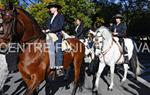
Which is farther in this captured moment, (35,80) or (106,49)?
(106,49)

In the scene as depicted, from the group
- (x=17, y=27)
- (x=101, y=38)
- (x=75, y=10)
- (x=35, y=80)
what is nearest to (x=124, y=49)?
(x=101, y=38)

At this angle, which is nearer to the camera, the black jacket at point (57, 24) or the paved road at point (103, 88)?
the black jacket at point (57, 24)

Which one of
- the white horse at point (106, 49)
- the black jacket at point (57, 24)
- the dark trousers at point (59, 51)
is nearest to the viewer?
the black jacket at point (57, 24)

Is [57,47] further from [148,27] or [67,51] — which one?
[148,27]

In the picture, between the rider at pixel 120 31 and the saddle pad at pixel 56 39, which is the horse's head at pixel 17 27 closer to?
the saddle pad at pixel 56 39

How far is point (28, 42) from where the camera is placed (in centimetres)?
948

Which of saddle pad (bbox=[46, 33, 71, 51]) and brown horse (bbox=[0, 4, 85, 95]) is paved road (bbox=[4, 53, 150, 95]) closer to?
saddle pad (bbox=[46, 33, 71, 51])

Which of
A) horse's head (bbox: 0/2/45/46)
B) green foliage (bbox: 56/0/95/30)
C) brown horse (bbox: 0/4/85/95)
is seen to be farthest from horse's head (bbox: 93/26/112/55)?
green foliage (bbox: 56/0/95/30)

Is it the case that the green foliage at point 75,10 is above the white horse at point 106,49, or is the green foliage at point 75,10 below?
above

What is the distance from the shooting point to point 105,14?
46906 mm

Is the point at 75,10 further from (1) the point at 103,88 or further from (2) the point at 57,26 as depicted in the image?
(2) the point at 57,26

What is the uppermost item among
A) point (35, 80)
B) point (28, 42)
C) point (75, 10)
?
point (75, 10)

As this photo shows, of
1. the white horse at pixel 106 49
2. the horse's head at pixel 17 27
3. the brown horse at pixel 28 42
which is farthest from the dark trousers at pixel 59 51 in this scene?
the white horse at pixel 106 49

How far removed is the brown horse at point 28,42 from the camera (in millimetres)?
8766
